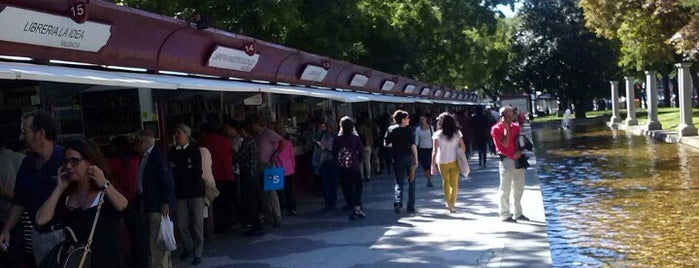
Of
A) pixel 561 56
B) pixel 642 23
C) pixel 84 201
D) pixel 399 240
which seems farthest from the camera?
pixel 561 56

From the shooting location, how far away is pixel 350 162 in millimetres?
12383

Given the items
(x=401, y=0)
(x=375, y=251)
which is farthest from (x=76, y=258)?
(x=401, y=0)

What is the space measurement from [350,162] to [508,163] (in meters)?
2.39

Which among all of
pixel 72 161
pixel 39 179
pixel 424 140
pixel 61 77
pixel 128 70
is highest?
pixel 128 70

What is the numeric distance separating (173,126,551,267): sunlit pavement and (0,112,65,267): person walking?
12.2 feet

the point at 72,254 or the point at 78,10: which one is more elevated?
the point at 78,10

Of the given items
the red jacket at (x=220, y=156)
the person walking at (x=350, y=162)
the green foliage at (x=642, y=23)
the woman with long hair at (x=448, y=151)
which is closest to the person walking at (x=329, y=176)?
the person walking at (x=350, y=162)

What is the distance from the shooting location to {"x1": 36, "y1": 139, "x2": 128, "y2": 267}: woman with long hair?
524 cm

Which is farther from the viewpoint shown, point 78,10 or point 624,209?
point 624,209

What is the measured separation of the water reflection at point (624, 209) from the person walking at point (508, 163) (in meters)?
0.59

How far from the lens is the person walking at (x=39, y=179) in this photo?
551cm

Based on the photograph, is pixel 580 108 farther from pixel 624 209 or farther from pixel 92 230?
pixel 92 230

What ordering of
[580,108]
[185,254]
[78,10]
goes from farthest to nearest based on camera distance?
[580,108]
[185,254]
[78,10]

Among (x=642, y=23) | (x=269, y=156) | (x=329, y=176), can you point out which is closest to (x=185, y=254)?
(x=269, y=156)
